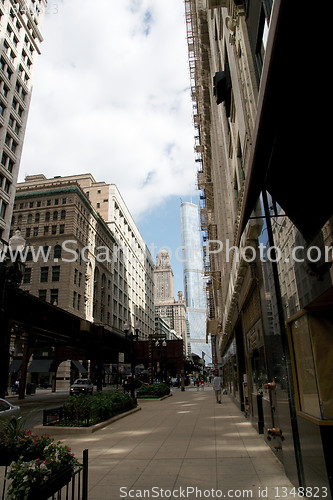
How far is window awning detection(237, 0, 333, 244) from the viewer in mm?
2781

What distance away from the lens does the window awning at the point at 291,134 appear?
2.78 metres

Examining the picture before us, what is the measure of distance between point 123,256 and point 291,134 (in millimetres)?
94462

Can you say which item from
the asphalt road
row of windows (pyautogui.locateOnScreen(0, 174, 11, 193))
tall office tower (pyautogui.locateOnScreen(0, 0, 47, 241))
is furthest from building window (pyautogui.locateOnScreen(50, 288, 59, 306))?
the asphalt road

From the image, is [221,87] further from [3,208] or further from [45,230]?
[45,230]

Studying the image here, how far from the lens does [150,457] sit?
8.00 meters

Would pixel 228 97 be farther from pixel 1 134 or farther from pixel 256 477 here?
pixel 1 134

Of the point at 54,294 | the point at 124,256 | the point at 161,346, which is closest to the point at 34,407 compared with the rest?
the point at 161,346

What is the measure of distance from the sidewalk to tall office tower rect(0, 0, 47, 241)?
1464 inches

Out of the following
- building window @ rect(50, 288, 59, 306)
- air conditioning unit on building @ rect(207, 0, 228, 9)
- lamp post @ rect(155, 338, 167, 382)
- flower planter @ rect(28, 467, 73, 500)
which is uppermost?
air conditioning unit on building @ rect(207, 0, 228, 9)

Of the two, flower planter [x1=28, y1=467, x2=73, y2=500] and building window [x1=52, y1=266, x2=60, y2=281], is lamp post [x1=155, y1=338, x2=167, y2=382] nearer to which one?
building window [x1=52, y1=266, x2=60, y2=281]

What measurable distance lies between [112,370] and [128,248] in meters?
42.2

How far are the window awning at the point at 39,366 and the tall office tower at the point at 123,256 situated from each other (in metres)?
29.6

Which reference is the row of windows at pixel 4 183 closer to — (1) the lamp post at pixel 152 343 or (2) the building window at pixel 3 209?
(2) the building window at pixel 3 209

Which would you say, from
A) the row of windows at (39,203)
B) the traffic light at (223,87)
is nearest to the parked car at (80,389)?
the traffic light at (223,87)
